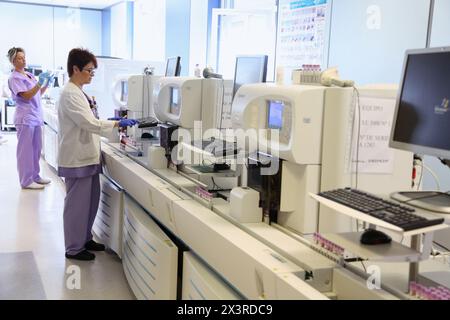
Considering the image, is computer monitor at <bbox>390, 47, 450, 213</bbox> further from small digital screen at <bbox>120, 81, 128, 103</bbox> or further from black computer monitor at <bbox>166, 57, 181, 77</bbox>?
small digital screen at <bbox>120, 81, 128, 103</bbox>

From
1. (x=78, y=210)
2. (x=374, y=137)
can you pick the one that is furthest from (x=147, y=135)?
(x=374, y=137)

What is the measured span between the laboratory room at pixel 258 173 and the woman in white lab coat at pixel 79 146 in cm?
1

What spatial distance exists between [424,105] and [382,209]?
44cm

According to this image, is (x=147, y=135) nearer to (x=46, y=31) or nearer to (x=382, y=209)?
(x=382, y=209)

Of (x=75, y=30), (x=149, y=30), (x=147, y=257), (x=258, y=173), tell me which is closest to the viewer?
(x=258, y=173)

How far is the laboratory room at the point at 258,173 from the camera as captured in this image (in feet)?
5.25

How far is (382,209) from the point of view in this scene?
4.71ft

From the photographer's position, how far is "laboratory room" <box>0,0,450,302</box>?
1602 mm

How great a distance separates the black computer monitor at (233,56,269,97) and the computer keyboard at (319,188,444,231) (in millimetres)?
1149

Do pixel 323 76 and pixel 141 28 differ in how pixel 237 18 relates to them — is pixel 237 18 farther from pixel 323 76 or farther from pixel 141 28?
pixel 323 76

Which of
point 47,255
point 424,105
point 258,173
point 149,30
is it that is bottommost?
point 47,255

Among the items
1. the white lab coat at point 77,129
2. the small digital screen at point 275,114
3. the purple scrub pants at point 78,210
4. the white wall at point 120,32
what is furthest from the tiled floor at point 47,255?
the white wall at point 120,32

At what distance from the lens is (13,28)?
1133 centimetres

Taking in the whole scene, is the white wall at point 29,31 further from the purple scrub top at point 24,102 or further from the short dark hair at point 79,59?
the short dark hair at point 79,59
